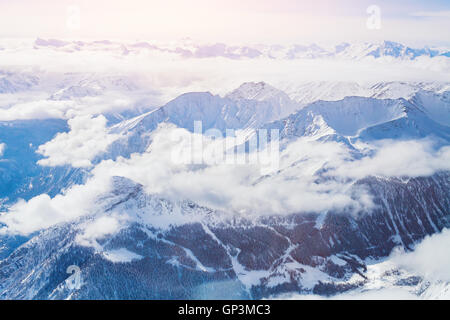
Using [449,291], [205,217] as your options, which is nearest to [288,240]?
[205,217]

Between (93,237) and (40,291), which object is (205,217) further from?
(40,291)

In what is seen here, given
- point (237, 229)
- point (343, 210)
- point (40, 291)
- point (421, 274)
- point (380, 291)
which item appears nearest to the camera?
point (40, 291)

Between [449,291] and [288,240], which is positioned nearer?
[449,291]

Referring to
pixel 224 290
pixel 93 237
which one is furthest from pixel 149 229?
pixel 224 290

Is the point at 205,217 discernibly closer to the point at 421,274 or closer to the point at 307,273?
the point at 307,273

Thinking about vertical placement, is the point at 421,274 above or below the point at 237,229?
below
